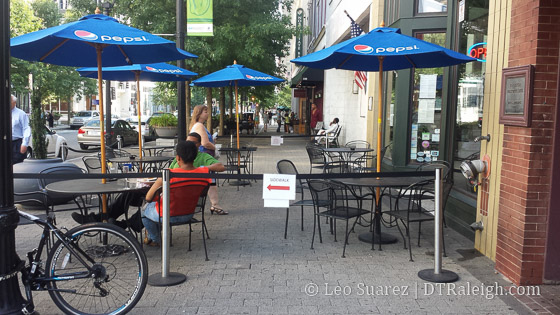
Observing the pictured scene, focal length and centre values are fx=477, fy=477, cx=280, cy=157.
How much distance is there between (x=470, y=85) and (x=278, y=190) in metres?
4.15

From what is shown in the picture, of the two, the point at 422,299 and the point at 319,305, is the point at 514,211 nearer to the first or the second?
the point at 422,299

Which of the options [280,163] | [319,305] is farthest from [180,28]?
[319,305]

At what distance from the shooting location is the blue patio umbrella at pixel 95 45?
499 centimetres

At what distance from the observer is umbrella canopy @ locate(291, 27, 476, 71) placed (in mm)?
5461

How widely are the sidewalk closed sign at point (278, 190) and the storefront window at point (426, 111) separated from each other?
19.8 ft

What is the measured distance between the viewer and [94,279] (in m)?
3.94

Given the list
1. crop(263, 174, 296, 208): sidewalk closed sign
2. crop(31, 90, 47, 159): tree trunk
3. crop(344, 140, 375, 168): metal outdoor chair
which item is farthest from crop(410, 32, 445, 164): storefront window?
crop(31, 90, 47, 159): tree trunk

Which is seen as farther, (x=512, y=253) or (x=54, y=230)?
(x=512, y=253)

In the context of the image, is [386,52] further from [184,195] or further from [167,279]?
[167,279]

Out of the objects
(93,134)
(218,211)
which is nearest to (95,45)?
(218,211)

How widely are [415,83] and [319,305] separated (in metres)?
7.23

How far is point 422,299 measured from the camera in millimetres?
4398

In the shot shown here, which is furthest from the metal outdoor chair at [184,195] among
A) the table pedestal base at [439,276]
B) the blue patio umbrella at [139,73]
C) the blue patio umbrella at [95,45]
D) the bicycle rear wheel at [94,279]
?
the blue patio umbrella at [139,73]

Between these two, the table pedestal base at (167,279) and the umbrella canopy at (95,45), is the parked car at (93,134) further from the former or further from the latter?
the table pedestal base at (167,279)
